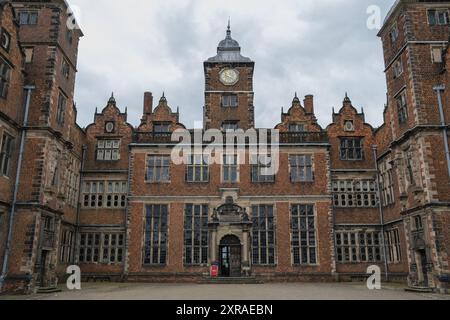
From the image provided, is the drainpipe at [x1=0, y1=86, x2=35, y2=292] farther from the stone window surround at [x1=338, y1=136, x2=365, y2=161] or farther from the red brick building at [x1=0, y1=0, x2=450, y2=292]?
the stone window surround at [x1=338, y1=136, x2=365, y2=161]

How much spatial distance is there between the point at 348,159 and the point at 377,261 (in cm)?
704

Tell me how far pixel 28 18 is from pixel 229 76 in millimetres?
14703

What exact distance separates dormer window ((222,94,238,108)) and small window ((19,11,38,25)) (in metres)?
14.0

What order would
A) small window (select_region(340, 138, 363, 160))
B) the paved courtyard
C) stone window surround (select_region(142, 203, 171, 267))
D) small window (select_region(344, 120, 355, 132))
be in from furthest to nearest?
small window (select_region(344, 120, 355, 132))
small window (select_region(340, 138, 363, 160))
stone window surround (select_region(142, 203, 171, 267))
the paved courtyard

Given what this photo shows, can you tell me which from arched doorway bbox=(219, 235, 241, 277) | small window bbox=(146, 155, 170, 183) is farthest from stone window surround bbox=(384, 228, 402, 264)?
small window bbox=(146, 155, 170, 183)

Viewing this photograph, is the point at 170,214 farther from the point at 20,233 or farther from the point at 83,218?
the point at 20,233

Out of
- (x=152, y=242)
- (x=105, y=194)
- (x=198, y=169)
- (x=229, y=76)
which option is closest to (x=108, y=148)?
(x=105, y=194)

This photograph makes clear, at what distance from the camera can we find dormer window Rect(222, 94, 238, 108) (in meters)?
30.8

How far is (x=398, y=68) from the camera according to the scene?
22.8 m

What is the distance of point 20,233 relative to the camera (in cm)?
1839

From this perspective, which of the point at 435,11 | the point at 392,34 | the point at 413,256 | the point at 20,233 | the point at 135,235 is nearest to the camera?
the point at 20,233

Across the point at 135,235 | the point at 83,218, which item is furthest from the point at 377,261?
the point at 83,218

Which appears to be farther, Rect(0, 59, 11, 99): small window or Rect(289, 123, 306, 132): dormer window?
Rect(289, 123, 306, 132): dormer window

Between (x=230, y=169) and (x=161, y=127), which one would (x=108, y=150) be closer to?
(x=161, y=127)
